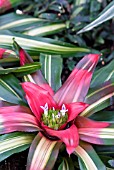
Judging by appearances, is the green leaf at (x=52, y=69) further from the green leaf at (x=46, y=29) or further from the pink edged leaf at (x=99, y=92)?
the green leaf at (x=46, y=29)

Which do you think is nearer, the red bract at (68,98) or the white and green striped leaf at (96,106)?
the red bract at (68,98)

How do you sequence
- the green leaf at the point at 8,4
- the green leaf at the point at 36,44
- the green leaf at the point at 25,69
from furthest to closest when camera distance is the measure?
the green leaf at the point at 8,4 < the green leaf at the point at 36,44 < the green leaf at the point at 25,69

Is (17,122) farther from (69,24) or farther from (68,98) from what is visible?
(69,24)

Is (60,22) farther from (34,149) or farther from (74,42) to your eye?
(34,149)

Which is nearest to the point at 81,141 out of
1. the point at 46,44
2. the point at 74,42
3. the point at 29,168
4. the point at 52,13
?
the point at 29,168

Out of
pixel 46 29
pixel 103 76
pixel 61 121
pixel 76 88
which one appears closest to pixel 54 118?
pixel 61 121

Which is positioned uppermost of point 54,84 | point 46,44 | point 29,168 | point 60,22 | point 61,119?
point 60,22

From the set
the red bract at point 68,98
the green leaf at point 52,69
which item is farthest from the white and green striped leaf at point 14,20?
the red bract at point 68,98
